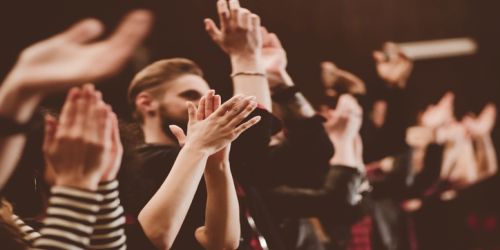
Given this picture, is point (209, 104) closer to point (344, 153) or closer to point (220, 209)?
point (220, 209)

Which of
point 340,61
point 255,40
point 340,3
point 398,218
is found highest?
point 255,40

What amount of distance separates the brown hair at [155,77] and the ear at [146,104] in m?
0.01

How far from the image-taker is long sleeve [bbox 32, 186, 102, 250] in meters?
0.85

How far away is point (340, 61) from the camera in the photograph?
391cm

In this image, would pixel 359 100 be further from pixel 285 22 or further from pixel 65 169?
pixel 65 169

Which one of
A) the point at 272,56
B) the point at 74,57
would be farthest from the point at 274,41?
the point at 74,57

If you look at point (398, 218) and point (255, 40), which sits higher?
point (255, 40)

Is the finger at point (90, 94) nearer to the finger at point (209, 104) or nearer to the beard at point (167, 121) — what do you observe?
the finger at point (209, 104)

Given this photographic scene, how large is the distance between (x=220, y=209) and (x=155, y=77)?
0.45 m

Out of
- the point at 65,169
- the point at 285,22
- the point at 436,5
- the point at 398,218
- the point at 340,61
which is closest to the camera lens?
the point at 65,169

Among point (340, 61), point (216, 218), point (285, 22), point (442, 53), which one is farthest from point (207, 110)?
point (442, 53)

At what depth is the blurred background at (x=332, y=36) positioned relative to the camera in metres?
1.06

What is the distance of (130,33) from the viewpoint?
1016 mm

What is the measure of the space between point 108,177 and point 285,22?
53.0 inches
